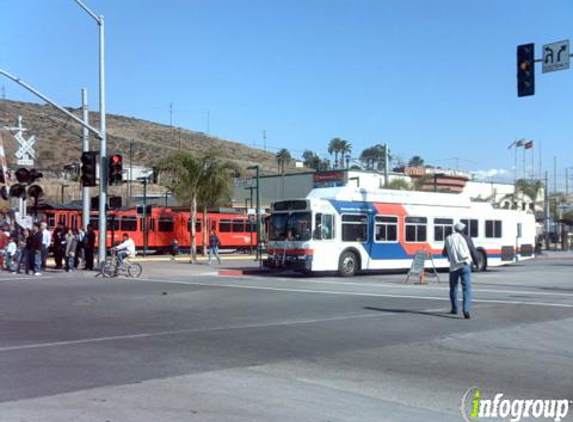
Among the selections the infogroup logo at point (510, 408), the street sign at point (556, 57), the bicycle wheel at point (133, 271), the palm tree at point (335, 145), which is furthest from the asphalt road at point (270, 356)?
the palm tree at point (335, 145)

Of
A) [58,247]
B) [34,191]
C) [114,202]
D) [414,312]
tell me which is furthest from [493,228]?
[34,191]

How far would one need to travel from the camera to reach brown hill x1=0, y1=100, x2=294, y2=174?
9556cm

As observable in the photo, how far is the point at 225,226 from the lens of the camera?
172 ft

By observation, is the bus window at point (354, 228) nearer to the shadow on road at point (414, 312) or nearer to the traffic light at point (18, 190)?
the shadow on road at point (414, 312)

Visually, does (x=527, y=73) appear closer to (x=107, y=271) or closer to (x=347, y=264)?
(x=347, y=264)

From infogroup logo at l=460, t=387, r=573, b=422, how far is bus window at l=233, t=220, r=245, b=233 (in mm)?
45959

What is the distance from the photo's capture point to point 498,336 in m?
11.4

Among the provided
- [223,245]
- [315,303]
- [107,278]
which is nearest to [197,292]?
[315,303]

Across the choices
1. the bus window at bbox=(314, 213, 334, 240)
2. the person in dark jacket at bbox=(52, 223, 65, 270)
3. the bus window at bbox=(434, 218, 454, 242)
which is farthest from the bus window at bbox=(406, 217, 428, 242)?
the person in dark jacket at bbox=(52, 223, 65, 270)

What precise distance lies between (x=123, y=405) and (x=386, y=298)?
11.9 meters

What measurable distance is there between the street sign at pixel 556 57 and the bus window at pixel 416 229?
1086 cm

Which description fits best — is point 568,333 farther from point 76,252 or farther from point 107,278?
point 76,252

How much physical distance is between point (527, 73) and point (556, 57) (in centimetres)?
92

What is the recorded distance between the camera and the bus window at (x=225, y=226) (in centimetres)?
5196
